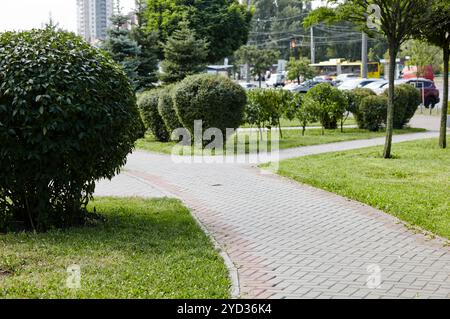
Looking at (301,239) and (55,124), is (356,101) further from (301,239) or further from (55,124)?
(55,124)

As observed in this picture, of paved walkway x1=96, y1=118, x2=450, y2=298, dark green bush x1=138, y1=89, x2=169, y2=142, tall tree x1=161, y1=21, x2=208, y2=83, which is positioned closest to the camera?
paved walkway x1=96, y1=118, x2=450, y2=298

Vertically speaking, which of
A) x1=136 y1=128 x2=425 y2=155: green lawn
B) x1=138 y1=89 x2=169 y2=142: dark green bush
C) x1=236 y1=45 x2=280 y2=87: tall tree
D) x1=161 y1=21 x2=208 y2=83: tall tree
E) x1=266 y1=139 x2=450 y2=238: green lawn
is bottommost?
x1=266 y1=139 x2=450 y2=238: green lawn

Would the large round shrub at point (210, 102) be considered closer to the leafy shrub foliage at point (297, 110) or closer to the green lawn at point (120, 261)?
the leafy shrub foliage at point (297, 110)

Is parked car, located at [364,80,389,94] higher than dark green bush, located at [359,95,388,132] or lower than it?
higher

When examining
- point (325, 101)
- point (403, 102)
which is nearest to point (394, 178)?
point (325, 101)

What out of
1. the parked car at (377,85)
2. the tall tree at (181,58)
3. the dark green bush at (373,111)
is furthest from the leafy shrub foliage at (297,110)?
the parked car at (377,85)

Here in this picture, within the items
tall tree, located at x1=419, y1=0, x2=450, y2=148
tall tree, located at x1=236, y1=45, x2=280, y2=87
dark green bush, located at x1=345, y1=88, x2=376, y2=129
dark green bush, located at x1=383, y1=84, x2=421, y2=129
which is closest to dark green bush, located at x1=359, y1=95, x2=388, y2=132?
dark green bush, located at x1=345, y1=88, x2=376, y2=129

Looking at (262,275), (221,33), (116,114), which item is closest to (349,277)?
(262,275)

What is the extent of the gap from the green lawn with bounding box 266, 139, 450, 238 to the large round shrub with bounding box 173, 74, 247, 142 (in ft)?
8.72

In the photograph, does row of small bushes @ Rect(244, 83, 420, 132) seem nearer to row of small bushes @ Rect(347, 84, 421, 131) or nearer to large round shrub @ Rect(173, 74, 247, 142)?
row of small bushes @ Rect(347, 84, 421, 131)

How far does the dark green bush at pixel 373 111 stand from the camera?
→ 68.1 ft

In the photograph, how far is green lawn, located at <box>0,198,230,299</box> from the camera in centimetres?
527

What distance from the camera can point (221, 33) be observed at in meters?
33.9

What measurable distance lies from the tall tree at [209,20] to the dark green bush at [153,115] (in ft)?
43.0
